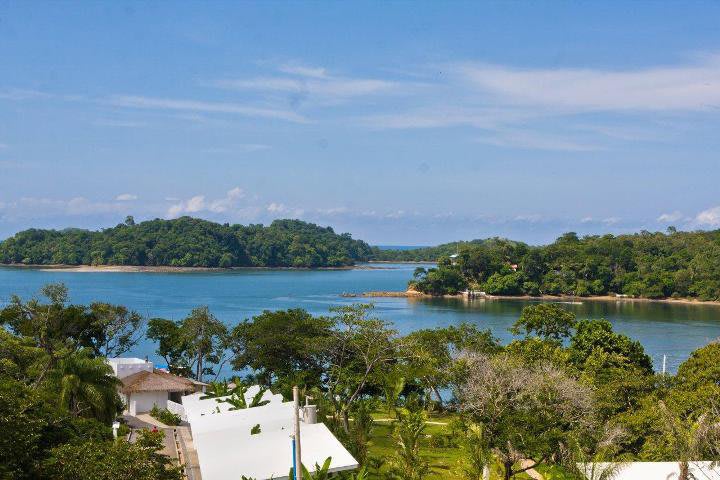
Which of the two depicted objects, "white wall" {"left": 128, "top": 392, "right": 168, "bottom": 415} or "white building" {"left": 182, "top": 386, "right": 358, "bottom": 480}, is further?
"white wall" {"left": 128, "top": 392, "right": 168, "bottom": 415}

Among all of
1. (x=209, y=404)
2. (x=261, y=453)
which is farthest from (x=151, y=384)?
(x=261, y=453)

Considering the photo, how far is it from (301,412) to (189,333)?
18.1 metres

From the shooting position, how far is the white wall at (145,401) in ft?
94.5

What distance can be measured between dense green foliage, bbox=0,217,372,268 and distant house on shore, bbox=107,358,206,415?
11576 centimetres

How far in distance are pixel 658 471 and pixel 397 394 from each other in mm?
8072

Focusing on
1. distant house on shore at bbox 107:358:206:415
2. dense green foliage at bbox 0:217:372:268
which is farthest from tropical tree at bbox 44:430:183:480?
dense green foliage at bbox 0:217:372:268

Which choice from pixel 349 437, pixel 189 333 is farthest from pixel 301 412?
pixel 189 333

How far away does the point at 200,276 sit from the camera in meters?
132

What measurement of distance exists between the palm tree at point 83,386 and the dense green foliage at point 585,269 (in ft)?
267

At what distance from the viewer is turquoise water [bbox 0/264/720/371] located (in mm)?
62809

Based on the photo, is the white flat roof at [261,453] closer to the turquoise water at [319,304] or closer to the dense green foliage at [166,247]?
the turquoise water at [319,304]

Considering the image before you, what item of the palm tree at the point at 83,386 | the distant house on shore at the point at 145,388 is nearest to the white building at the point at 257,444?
the palm tree at the point at 83,386

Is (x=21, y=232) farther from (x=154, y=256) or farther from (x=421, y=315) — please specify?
(x=421, y=315)

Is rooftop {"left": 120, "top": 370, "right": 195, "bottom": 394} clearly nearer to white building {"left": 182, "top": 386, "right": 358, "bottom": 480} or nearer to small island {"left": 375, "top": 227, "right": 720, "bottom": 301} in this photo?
white building {"left": 182, "top": 386, "right": 358, "bottom": 480}
